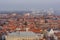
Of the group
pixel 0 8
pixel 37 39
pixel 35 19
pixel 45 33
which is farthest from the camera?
pixel 35 19

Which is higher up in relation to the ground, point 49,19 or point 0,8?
point 0,8

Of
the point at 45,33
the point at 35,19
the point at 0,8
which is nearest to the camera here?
the point at 45,33

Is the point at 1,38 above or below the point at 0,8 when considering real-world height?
below

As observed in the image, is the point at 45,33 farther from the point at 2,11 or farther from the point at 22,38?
the point at 2,11

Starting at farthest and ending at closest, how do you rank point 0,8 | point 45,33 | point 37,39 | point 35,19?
point 35,19
point 0,8
point 45,33
point 37,39

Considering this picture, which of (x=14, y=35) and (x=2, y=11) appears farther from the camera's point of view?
(x=2, y=11)

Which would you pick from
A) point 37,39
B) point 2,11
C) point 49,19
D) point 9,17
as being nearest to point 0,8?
point 2,11

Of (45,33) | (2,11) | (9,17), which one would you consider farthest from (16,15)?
(45,33)

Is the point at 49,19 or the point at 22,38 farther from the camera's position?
the point at 49,19

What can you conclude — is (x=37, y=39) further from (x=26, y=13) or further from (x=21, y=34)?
(x=26, y=13)
